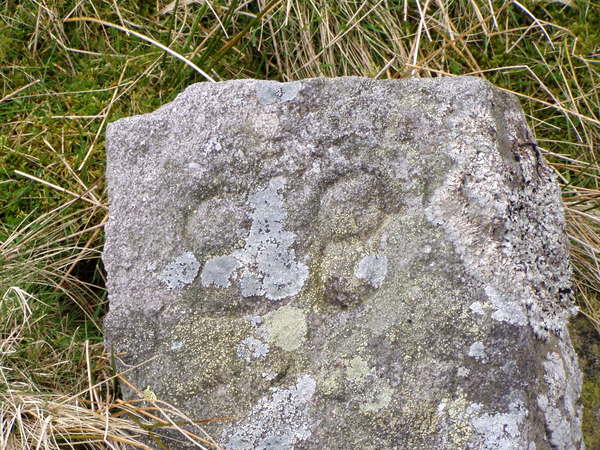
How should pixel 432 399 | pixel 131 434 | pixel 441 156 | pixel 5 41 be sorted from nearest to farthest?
pixel 432 399 → pixel 441 156 → pixel 131 434 → pixel 5 41

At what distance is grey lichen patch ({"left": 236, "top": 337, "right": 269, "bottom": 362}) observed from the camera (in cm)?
216

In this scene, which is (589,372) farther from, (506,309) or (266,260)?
(266,260)

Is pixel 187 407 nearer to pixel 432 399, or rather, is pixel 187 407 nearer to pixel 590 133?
pixel 432 399

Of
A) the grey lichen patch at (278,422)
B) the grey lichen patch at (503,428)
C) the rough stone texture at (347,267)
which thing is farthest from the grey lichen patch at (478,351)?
the grey lichen patch at (278,422)

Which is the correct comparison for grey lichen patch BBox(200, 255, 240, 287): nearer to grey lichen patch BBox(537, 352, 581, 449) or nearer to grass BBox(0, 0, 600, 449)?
grass BBox(0, 0, 600, 449)

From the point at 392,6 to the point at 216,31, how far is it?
915 mm

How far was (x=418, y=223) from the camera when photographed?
6.86ft

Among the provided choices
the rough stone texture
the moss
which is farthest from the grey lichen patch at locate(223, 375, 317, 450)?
the moss

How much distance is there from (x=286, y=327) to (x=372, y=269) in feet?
1.03

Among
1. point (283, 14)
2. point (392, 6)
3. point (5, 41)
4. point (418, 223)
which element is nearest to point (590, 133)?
point (392, 6)

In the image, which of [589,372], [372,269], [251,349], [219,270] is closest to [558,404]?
[372,269]

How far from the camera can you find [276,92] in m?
2.31

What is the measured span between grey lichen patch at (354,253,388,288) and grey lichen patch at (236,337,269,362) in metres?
0.36

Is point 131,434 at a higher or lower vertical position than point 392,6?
lower
